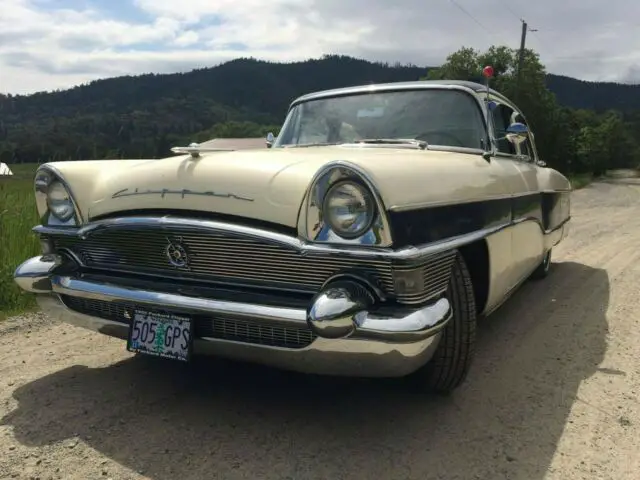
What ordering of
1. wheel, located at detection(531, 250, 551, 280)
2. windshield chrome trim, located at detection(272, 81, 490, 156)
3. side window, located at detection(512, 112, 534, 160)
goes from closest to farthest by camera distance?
windshield chrome trim, located at detection(272, 81, 490, 156), side window, located at detection(512, 112, 534, 160), wheel, located at detection(531, 250, 551, 280)

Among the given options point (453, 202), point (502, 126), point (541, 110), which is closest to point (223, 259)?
point (453, 202)

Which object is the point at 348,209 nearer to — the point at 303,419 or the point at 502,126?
the point at 303,419

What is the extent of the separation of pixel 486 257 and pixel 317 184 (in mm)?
1095

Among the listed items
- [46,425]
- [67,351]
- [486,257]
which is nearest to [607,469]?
[486,257]

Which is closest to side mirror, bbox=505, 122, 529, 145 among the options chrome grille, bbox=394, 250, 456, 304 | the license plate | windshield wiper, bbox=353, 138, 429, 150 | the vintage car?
the vintage car

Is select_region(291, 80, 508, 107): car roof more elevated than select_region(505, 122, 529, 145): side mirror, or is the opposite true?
select_region(291, 80, 508, 107): car roof

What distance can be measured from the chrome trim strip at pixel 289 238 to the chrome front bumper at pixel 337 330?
135mm

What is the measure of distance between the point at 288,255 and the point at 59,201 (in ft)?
4.28

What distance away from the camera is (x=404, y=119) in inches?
137

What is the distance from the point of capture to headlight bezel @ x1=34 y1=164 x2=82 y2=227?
109 inches

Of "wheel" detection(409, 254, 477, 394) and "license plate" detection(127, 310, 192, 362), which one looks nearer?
"license plate" detection(127, 310, 192, 362)

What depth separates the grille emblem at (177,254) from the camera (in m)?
2.43

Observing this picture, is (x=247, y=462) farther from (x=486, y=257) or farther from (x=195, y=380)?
(x=486, y=257)

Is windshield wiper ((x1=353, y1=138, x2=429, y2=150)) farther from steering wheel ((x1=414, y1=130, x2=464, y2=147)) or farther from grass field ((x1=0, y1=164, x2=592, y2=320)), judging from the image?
grass field ((x1=0, y1=164, x2=592, y2=320))
